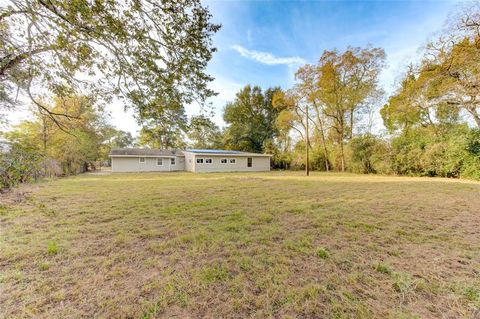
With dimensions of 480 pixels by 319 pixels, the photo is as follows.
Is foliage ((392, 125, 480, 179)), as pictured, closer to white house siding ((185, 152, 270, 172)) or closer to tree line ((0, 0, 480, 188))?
tree line ((0, 0, 480, 188))

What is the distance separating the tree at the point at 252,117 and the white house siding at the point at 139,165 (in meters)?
9.53

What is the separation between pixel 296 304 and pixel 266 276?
1.52 feet

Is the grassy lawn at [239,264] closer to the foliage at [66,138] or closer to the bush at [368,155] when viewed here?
the foliage at [66,138]

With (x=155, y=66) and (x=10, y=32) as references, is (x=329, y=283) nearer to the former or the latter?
(x=155, y=66)

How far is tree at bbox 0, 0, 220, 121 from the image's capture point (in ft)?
9.80

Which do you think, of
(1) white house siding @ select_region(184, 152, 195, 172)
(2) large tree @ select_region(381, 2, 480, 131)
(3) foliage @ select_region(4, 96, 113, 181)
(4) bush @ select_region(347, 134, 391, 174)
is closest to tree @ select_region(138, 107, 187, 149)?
(3) foliage @ select_region(4, 96, 113, 181)

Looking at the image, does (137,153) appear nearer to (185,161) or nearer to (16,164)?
(185,161)

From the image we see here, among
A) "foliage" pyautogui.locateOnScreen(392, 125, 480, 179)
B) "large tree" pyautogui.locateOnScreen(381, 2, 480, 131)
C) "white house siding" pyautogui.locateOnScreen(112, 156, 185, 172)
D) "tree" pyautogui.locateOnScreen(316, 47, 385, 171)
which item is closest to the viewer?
"large tree" pyautogui.locateOnScreen(381, 2, 480, 131)

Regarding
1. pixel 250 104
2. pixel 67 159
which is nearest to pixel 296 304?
pixel 67 159

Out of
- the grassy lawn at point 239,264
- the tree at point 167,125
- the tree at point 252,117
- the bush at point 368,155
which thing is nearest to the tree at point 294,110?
the bush at point 368,155

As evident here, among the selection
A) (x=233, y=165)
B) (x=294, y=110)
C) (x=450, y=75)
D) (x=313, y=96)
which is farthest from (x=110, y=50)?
(x=294, y=110)

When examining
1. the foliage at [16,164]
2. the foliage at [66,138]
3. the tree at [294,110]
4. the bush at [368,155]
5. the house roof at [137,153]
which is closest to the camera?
the foliage at [16,164]

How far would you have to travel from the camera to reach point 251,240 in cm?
312

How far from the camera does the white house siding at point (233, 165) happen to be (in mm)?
18747
